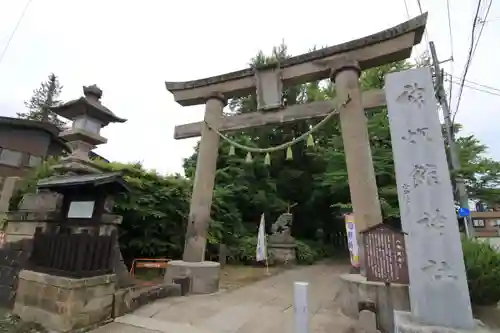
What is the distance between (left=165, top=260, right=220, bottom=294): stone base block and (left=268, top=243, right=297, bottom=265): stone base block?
20.2 ft

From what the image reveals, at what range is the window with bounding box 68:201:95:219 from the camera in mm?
5328

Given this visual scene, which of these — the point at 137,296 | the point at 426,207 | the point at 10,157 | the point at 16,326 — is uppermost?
the point at 10,157

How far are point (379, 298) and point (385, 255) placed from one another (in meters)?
0.91

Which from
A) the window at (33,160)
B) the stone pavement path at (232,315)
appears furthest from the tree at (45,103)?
the stone pavement path at (232,315)

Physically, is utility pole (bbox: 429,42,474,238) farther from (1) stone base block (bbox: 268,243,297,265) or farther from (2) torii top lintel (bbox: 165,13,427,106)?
(1) stone base block (bbox: 268,243,297,265)

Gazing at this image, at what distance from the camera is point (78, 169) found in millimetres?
6758

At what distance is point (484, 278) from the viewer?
521 cm

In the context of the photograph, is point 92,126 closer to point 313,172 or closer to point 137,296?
point 137,296

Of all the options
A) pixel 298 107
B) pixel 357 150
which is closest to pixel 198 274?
pixel 357 150

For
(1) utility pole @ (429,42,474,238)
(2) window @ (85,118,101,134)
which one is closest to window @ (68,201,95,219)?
(2) window @ (85,118,101,134)

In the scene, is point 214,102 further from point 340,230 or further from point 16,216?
point 340,230

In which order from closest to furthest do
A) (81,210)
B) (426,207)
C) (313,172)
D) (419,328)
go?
(419,328) < (426,207) < (81,210) < (313,172)

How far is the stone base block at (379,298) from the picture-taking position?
4.54 metres

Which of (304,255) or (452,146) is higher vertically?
(452,146)
